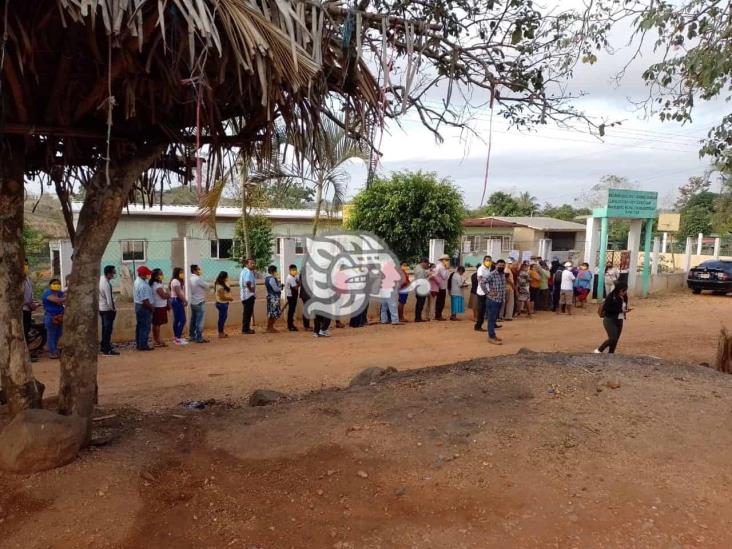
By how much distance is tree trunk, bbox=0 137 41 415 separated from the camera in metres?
3.62

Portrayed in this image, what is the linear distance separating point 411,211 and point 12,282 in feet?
46.8

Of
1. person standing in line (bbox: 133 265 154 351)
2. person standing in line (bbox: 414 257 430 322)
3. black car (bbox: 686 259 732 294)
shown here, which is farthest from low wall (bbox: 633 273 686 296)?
person standing in line (bbox: 133 265 154 351)

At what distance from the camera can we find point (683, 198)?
37719mm

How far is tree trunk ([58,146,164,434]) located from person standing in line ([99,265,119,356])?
5.29 meters

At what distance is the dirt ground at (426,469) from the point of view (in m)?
2.92

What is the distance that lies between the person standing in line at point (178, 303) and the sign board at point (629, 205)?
40.7 feet

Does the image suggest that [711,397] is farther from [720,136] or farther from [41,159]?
[41,159]

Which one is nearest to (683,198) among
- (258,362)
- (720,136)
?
(720,136)

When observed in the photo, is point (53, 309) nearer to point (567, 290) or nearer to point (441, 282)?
point (441, 282)

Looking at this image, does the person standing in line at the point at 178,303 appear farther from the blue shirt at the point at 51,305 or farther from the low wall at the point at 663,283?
the low wall at the point at 663,283

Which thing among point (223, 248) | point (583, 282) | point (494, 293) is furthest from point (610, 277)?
point (223, 248)

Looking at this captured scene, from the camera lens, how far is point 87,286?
3.77 m

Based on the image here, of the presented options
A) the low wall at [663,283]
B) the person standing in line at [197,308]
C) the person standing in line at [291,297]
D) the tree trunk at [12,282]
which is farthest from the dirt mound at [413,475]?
the low wall at [663,283]

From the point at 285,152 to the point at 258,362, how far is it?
4.72 meters
